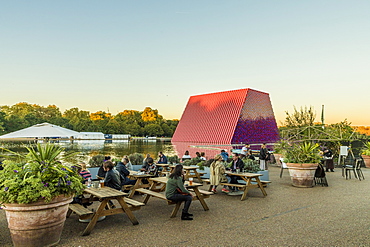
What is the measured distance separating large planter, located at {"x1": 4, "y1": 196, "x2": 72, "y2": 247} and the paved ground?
34cm

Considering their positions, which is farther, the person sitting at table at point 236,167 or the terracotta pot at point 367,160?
the terracotta pot at point 367,160

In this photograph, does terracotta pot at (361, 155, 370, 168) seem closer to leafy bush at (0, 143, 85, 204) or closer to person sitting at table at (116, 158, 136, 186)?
person sitting at table at (116, 158, 136, 186)

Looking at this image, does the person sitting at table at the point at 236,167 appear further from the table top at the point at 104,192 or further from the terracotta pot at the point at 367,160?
the terracotta pot at the point at 367,160

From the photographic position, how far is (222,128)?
47625 millimetres

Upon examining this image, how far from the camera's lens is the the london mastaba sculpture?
46844 millimetres

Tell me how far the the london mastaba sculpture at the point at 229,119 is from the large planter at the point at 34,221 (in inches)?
1641

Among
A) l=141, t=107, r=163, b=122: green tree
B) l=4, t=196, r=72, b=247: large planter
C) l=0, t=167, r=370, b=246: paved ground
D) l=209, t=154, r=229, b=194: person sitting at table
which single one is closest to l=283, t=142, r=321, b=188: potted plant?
l=0, t=167, r=370, b=246: paved ground

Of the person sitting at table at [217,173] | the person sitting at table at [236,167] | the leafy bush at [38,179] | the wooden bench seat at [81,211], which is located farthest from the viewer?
the person sitting at table at [236,167]

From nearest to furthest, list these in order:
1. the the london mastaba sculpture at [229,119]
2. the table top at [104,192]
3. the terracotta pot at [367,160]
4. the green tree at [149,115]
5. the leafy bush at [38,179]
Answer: the leafy bush at [38,179]
the table top at [104,192]
the terracotta pot at [367,160]
the the london mastaba sculpture at [229,119]
the green tree at [149,115]

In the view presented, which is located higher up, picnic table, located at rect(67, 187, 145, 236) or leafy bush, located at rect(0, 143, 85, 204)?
leafy bush, located at rect(0, 143, 85, 204)

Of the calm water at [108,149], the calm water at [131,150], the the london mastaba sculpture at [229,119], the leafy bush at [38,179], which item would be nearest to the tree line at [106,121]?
the the london mastaba sculpture at [229,119]

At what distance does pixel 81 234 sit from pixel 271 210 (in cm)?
378

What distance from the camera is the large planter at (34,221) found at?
365 centimetres

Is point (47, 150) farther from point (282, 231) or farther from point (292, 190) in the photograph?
point (292, 190)
